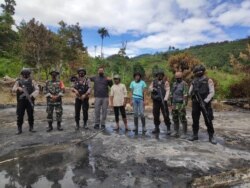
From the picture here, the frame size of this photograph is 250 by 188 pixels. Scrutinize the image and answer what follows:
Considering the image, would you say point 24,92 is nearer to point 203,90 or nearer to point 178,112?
point 178,112

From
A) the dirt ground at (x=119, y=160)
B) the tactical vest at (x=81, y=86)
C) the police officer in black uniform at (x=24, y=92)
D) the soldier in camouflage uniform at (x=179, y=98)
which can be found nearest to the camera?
the dirt ground at (x=119, y=160)

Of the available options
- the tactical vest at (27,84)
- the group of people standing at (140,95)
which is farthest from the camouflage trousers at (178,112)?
the tactical vest at (27,84)

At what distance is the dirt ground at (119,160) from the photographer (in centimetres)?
533

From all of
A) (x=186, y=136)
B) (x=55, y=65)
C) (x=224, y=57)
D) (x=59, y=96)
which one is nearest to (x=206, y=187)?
(x=186, y=136)

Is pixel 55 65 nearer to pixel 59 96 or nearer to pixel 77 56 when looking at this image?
pixel 77 56

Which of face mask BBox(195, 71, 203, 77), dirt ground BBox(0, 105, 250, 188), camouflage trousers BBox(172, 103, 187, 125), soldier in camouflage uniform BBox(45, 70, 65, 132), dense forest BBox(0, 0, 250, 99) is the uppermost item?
dense forest BBox(0, 0, 250, 99)

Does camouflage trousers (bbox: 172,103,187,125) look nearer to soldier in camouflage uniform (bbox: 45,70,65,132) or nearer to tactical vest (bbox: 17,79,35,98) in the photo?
soldier in camouflage uniform (bbox: 45,70,65,132)

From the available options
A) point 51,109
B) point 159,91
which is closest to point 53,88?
point 51,109

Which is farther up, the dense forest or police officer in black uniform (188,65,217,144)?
the dense forest

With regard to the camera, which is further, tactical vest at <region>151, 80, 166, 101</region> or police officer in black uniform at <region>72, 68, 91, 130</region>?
police officer in black uniform at <region>72, 68, 91, 130</region>

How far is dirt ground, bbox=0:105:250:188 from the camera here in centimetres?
533

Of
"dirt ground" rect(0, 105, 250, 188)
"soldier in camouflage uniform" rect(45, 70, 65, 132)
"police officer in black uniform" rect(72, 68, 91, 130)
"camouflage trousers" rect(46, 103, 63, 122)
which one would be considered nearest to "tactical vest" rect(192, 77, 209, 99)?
"dirt ground" rect(0, 105, 250, 188)

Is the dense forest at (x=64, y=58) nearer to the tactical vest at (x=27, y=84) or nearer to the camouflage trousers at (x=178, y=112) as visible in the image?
the camouflage trousers at (x=178, y=112)

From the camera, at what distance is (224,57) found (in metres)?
50.6
